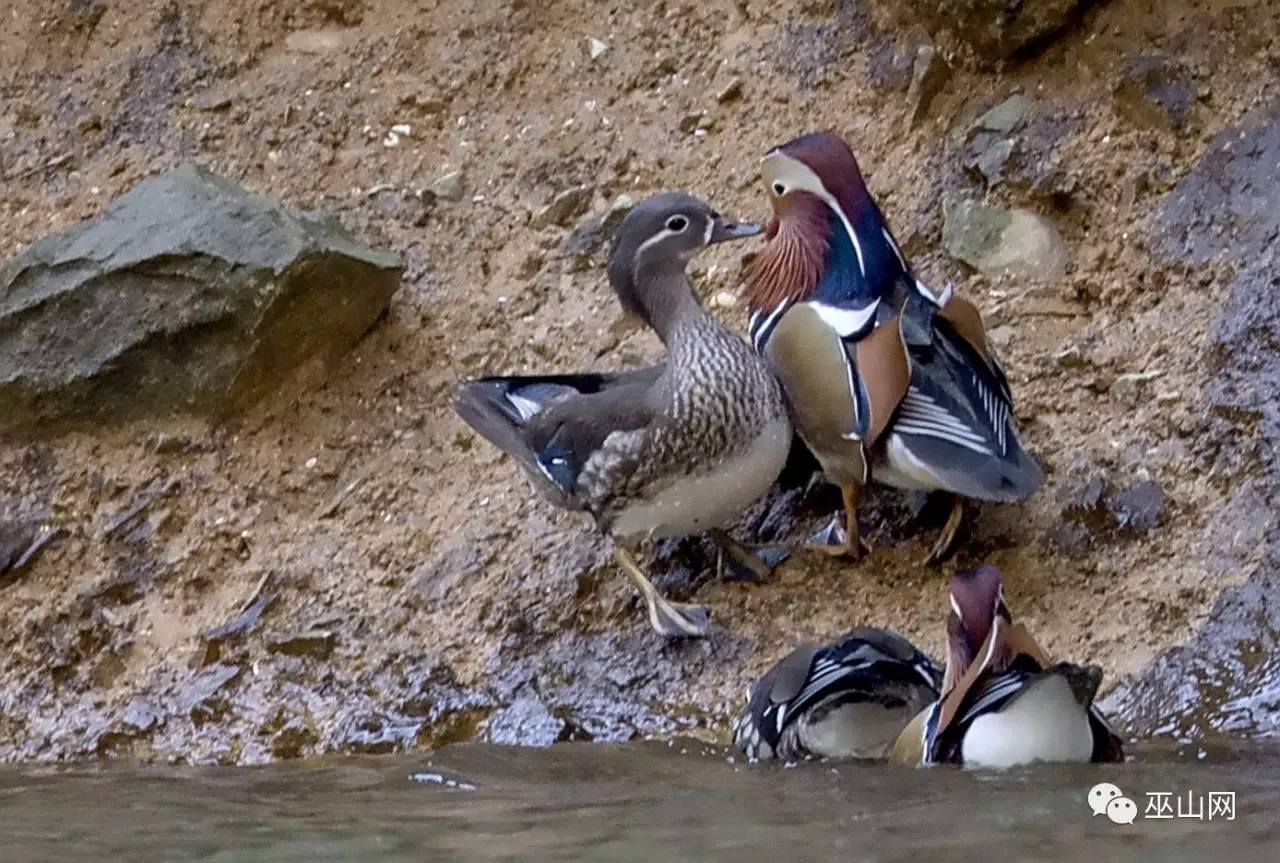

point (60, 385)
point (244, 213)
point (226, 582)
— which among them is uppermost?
point (244, 213)

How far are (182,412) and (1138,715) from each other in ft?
9.77

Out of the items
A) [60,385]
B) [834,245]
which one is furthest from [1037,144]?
[60,385]

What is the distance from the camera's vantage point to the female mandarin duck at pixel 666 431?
3875 mm

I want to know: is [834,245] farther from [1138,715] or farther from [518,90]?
[518,90]

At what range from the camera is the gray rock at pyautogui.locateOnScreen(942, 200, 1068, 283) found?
4.76 m

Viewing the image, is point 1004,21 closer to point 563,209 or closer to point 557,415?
point 563,209

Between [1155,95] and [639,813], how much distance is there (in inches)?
133

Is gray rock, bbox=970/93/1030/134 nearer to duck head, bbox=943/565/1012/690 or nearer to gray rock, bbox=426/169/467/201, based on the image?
gray rock, bbox=426/169/467/201

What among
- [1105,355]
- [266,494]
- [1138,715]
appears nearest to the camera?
[1138,715]

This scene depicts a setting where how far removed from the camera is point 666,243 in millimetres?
4246

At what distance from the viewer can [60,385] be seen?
16.0 ft

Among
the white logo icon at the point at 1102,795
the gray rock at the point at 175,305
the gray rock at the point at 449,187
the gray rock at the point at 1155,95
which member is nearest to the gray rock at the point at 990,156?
the gray rock at the point at 1155,95

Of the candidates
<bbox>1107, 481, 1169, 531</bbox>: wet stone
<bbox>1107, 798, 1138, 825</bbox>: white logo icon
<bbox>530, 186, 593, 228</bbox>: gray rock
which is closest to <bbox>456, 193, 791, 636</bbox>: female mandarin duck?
<bbox>1107, 481, 1169, 531</bbox>: wet stone

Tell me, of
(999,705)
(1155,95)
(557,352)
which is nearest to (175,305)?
(557,352)
